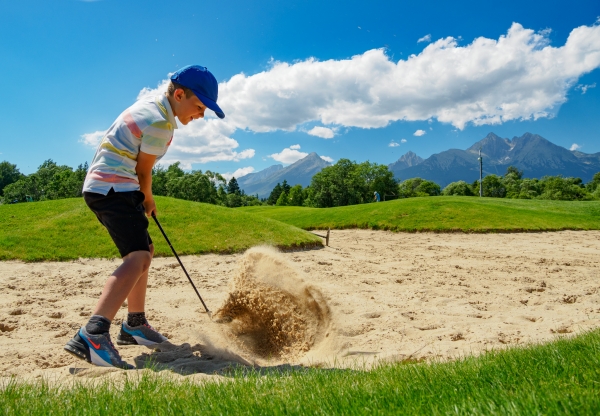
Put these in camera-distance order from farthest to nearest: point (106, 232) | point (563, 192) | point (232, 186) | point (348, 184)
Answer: point (232, 186) → point (348, 184) → point (563, 192) → point (106, 232)

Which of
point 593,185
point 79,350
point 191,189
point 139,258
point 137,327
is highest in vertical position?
point 191,189

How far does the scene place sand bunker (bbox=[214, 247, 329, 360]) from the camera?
5.01m

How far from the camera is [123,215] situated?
4.05 m

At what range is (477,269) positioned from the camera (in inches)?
396

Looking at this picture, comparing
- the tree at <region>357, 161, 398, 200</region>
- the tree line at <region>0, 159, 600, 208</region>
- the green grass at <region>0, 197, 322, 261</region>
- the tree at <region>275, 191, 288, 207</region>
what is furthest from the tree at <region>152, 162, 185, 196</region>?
the green grass at <region>0, 197, 322, 261</region>

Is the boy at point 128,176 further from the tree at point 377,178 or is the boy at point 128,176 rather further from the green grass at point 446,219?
the tree at point 377,178

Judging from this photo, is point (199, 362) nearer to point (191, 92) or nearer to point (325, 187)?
point (191, 92)

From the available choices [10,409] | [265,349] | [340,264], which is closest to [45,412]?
[10,409]

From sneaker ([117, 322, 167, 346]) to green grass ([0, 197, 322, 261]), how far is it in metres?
6.62

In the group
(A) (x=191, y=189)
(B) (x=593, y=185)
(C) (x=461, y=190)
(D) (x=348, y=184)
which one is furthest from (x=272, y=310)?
(B) (x=593, y=185)

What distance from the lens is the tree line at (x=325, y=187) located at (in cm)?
9431

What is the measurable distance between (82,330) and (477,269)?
896 cm

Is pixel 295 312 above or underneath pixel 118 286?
underneath

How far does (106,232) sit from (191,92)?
32.7 feet
